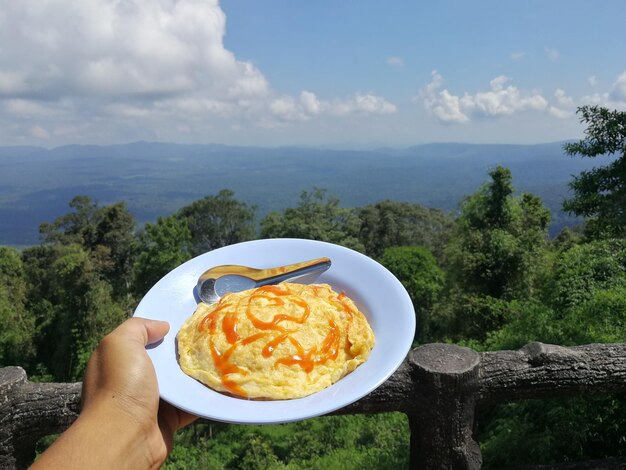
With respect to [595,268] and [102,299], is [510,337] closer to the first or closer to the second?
[595,268]

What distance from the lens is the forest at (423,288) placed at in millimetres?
5773

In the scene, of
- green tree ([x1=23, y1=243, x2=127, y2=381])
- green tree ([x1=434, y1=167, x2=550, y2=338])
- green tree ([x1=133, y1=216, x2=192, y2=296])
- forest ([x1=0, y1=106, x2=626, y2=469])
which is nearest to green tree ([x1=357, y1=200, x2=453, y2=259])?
forest ([x1=0, y1=106, x2=626, y2=469])

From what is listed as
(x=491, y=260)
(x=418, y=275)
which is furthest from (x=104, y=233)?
(x=491, y=260)

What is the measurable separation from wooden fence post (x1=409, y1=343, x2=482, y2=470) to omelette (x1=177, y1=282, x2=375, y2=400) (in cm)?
77

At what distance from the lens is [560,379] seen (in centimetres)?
286

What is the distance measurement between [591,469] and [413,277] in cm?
2873

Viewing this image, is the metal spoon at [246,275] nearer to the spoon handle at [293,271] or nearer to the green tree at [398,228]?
the spoon handle at [293,271]

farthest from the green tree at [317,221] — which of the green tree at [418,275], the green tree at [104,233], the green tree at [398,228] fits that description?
the green tree at [104,233]

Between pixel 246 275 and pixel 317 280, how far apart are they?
407 millimetres

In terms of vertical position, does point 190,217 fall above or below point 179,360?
below

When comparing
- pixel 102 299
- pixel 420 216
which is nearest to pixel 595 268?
pixel 102 299

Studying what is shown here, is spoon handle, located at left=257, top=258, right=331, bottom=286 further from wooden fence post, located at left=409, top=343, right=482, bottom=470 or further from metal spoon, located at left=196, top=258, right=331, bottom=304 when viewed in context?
wooden fence post, located at left=409, top=343, right=482, bottom=470

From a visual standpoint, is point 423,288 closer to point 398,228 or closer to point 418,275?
point 418,275

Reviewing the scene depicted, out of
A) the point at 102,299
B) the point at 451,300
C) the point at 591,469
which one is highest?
the point at 591,469
